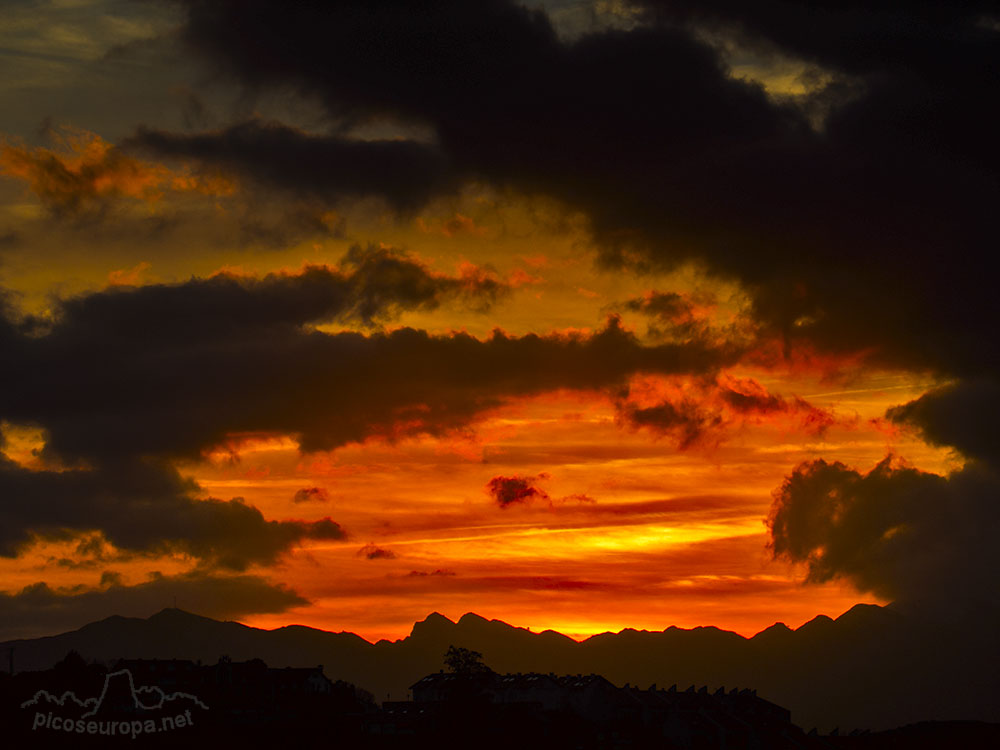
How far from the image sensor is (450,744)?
147625mm

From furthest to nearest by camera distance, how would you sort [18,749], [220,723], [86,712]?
[220,723] → [86,712] → [18,749]

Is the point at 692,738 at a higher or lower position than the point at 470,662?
lower

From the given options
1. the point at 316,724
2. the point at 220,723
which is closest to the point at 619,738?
the point at 316,724

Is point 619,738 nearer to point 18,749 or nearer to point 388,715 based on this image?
point 388,715

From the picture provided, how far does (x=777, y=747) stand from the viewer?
19012cm

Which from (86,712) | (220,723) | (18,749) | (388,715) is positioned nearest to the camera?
(18,749)

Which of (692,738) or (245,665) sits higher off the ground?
(245,665)

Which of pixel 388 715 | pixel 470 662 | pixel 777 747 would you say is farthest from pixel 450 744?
pixel 777 747

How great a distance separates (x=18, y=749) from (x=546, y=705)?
95.8 m

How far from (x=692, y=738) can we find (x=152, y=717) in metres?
86.8

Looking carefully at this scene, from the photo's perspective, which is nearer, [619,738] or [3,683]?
[3,683]

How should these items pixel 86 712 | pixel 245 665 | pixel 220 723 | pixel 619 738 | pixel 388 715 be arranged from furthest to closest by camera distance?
pixel 245 665
pixel 619 738
pixel 388 715
pixel 220 723
pixel 86 712

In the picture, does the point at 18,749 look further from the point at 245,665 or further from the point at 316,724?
the point at 245,665

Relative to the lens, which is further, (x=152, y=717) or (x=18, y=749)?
(x=152, y=717)
